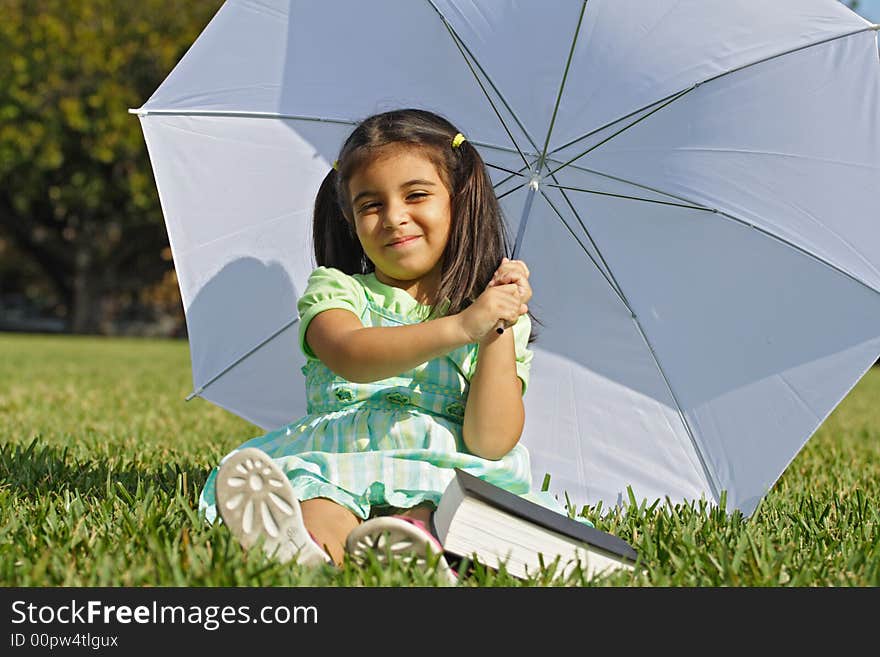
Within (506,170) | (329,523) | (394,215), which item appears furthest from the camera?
(506,170)

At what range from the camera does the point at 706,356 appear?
9.46 ft

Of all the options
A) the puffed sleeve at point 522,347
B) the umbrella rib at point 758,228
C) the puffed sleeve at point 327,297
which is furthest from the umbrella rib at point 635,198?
the puffed sleeve at point 327,297

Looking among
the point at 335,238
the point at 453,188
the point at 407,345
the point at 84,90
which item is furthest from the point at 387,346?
the point at 84,90

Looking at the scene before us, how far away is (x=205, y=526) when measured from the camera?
92.3 inches

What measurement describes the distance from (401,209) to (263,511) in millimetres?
845

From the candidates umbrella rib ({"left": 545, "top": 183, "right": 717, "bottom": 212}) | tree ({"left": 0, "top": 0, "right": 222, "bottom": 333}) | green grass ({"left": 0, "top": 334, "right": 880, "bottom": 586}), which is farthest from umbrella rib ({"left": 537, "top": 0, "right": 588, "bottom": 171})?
tree ({"left": 0, "top": 0, "right": 222, "bottom": 333})

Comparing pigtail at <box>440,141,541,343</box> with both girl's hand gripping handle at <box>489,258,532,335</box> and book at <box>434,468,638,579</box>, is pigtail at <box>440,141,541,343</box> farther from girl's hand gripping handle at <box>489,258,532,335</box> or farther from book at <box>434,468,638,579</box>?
book at <box>434,468,638,579</box>

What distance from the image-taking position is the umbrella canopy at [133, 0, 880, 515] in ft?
8.46

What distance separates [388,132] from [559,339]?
34.9 inches

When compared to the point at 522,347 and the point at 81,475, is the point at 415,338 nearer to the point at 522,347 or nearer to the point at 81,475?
the point at 522,347

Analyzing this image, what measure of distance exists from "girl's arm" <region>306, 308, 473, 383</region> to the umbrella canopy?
67 centimetres
